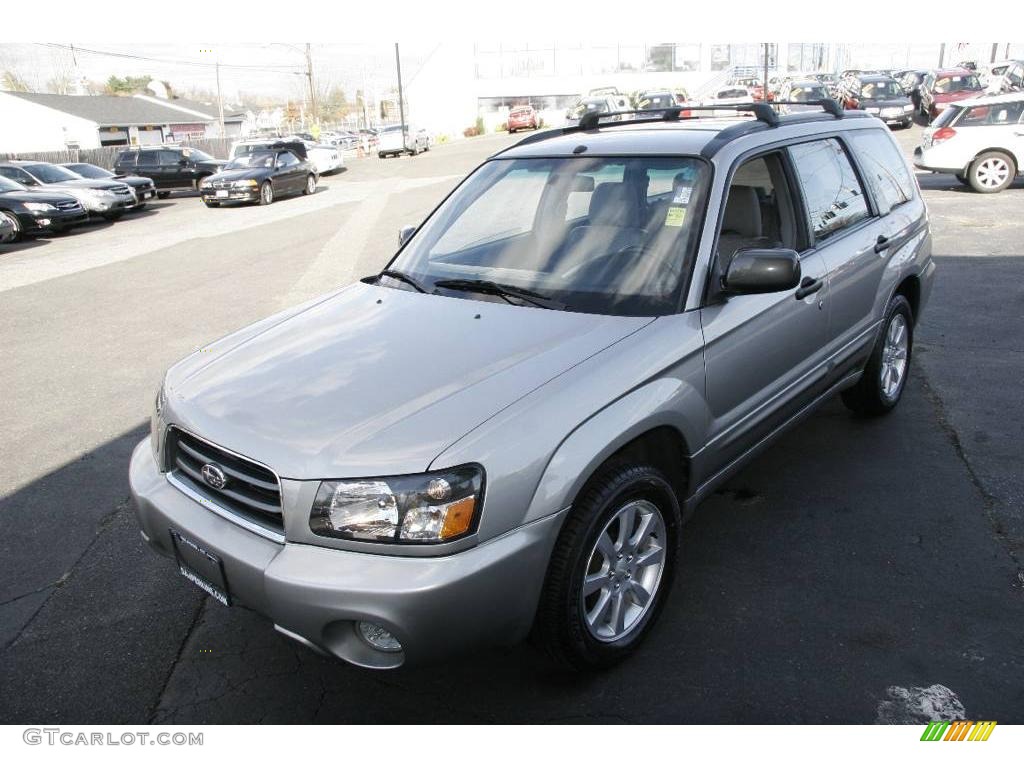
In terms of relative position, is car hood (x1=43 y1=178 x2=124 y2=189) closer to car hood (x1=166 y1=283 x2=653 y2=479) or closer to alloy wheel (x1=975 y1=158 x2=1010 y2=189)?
alloy wheel (x1=975 y1=158 x2=1010 y2=189)

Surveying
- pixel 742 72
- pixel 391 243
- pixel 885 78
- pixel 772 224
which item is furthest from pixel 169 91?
pixel 772 224

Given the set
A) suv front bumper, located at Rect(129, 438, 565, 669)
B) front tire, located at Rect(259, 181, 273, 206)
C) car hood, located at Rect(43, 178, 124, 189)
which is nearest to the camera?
suv front bumper, located at Rect(129, 438, 565, 669)

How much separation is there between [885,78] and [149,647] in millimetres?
31627

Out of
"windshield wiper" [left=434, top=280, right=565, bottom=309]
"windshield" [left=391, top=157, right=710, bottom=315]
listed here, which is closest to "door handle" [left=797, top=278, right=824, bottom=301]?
"windshield" [left=391, top=157, right=710, bottom=315]

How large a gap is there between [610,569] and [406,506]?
0.88 metres

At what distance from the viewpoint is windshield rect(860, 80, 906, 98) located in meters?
28.4

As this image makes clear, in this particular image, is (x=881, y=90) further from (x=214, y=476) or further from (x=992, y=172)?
(x=214, y=476)

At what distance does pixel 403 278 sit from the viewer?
396 cm

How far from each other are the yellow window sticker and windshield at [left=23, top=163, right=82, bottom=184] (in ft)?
69.5

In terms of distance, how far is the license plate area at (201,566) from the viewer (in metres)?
2.67

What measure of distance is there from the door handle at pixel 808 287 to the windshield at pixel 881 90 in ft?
92.8

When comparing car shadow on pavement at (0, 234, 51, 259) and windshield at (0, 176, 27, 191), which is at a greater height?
windshield at (0, 176, 27, 191)

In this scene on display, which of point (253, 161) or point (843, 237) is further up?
point (253, 161)

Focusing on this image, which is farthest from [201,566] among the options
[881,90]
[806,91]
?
[806,91]
